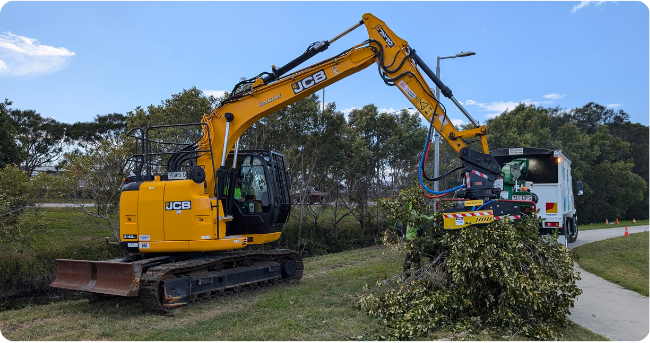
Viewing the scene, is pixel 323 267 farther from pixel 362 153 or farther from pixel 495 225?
pixel 362 153

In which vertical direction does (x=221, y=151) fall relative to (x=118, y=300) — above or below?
above

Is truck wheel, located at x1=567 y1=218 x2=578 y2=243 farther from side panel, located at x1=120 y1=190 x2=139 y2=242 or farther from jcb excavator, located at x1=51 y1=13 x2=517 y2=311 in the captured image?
side panel, located at x1=120 y1=190 x2=139 y2=242

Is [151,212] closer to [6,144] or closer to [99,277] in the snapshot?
[99,277]

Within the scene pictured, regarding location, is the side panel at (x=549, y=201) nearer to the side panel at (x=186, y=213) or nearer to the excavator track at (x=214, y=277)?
the excavator track at (x=214, y=277)

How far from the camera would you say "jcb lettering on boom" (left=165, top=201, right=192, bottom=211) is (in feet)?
26.1

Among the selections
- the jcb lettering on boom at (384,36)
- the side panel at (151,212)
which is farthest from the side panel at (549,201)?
the side panel at (151,212)

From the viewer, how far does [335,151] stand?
19.4m

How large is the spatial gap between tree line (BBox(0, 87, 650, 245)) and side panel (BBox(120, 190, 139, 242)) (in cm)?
559

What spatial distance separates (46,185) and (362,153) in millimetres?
11901

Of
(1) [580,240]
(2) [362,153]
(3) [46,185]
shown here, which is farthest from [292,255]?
(1) [580,240]

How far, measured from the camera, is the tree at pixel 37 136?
29.1 metres

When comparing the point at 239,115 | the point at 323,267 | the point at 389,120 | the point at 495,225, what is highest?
the point at 389,120

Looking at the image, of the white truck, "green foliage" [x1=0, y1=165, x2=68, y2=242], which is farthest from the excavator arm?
"green foliage" [x1=0, y1=165, x2=68, y2=242]

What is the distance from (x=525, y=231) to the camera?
731 centimetres
